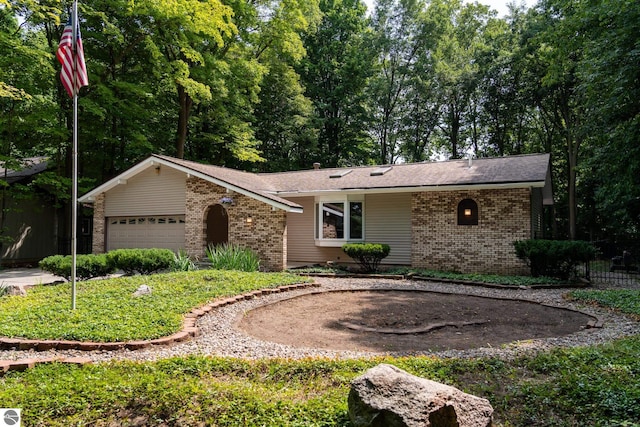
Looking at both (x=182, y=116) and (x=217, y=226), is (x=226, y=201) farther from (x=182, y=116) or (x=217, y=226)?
(x=182, y=116)

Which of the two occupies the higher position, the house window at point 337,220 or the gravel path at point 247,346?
the house window at point 337,220

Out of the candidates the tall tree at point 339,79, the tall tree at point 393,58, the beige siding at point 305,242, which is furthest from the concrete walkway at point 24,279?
the tall tree at point 393,58

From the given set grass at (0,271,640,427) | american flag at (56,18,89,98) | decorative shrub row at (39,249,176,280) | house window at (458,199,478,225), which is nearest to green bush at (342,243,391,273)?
house window at (458,199,478,225)

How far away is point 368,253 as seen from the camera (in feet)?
44.0

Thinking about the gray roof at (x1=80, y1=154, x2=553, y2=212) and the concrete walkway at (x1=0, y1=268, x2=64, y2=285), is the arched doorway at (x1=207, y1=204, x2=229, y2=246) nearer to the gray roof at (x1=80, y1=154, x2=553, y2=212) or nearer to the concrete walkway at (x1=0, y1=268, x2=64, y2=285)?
the gray roof at (x1=80, y1=154, x2=553, y2=212)

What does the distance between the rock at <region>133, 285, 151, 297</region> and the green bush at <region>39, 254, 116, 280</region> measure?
3567 mm

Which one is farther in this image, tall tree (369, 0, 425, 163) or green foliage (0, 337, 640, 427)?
tall tree (369, 0, 425, 163)

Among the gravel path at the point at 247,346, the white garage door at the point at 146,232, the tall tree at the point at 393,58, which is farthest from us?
the tall tree at the point at 393,58

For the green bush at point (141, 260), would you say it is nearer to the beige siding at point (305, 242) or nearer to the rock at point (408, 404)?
the beige siding at point (305, 242)

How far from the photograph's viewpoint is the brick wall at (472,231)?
12.4 metres

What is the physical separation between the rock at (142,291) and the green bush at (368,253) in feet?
23.4

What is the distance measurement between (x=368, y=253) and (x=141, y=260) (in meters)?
6.99

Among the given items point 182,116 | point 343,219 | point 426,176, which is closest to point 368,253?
point 343,219

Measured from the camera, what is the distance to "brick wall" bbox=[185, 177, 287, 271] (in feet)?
43.2
